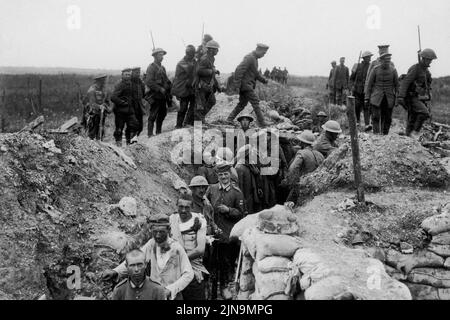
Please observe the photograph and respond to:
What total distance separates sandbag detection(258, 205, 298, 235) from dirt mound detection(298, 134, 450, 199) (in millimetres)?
2661

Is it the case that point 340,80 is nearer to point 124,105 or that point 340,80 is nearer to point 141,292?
point 124,105

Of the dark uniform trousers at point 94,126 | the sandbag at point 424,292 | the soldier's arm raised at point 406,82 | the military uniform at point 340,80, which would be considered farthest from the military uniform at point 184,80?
the military uniform at point 340,80

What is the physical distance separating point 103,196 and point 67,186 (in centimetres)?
52

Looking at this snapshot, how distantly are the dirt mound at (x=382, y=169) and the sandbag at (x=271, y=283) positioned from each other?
3.40m

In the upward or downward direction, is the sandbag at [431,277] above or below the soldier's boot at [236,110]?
below

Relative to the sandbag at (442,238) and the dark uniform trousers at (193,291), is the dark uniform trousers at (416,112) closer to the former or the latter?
the sandbag at (442,238)

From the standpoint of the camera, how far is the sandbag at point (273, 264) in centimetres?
477

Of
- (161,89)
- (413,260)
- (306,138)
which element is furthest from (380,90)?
(413,260)

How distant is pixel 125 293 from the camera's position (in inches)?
163

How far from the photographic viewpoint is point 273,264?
15.8ft

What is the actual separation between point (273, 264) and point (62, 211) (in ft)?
9.80
